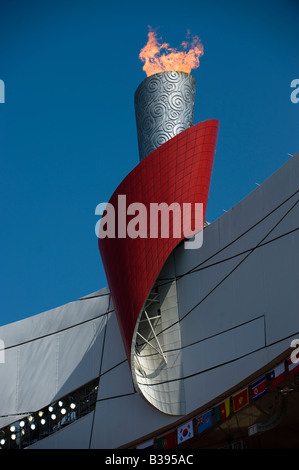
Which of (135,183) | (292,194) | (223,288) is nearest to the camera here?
(292,194)

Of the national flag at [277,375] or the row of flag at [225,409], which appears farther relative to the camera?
the row of flag at [225,409]

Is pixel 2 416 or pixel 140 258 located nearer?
pixel 140 258

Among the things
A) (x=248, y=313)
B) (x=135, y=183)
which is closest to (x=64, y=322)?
(x=135, y=183)

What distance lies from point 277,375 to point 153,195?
23.1 ft

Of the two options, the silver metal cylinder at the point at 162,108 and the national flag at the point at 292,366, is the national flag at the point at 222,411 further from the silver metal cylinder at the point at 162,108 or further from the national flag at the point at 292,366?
the silver metal cylinder at the point at 162,108

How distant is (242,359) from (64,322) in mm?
8590

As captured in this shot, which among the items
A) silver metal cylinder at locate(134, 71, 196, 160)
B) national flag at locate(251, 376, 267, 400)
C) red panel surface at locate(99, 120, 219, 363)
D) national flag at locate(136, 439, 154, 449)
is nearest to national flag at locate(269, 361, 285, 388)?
national flag at locate(251, 376, 267, 400)

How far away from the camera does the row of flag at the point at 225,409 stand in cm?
1870

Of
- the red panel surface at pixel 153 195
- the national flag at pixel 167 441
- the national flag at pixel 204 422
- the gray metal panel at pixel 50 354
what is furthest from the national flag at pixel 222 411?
the gray metal panel at pixel 50 354

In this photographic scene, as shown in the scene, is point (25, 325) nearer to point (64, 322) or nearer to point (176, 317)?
point (64, 322)

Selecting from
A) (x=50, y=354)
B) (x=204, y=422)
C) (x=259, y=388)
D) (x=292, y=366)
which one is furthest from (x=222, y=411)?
(x=50, y=354)

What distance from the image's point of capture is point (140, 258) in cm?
2256

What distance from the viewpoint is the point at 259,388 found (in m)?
19.2

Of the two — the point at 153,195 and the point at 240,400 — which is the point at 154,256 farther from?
the point at 240,400
